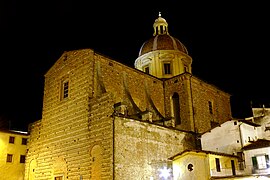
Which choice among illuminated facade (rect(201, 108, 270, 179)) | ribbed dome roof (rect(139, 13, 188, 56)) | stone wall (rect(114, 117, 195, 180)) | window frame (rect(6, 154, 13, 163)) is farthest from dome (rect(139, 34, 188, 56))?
window frame (rect(6, 154, 13, 163))

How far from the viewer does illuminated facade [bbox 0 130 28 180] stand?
25922mm

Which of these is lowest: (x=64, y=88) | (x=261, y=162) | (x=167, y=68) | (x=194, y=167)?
(x=194, y=167)

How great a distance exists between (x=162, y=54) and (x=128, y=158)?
15147 mm

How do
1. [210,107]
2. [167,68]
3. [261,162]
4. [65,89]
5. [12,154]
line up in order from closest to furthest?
[261,162] < [65,89] < [12,154] < [210,107] < [167,68]

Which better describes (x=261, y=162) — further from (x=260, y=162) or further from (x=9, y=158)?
(x=9, y=158)

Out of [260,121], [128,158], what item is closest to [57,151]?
[128,158]

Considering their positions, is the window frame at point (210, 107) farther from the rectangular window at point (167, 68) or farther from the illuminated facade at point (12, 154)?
the illuminated facade at point (12, 154)

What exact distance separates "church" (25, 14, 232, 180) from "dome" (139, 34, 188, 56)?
2.46m

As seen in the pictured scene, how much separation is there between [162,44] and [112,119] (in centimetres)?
1516

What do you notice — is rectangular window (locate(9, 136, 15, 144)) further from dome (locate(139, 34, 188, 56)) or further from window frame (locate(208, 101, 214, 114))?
window frame (locate(208, 101, 214, 114))

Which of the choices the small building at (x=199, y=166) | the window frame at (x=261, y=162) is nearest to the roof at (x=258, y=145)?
the window frame at (x=261, y=162)

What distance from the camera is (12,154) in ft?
87.8

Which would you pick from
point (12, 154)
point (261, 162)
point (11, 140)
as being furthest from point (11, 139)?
point (261, 162)

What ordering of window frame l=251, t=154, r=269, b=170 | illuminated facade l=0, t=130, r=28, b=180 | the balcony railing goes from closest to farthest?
the balcony railing, window frame l=251, t=154, r=269, b=170, illuminated facade l=0, t=130, r=28, b=180
